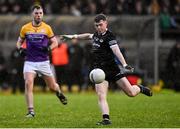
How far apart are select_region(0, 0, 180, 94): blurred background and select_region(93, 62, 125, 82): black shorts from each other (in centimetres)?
1630

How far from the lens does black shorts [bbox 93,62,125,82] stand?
15.7 metres

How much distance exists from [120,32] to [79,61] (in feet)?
7.59

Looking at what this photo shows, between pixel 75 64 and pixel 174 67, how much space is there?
4.47 meters

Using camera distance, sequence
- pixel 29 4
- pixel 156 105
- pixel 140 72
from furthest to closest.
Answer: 1. pixel 29 4
2. pixel 140 72
3. pixel 156 105

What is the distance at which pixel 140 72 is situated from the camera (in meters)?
32.6

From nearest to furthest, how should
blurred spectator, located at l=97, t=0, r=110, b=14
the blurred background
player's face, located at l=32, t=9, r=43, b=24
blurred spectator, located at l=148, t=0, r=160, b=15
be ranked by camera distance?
player's face, located at l=32, t=9, r=43, b=24
the blurred background
blurred spectator, located at l=97, t=0, r=110, b=14
blurred spectator, located at l=148, t=0, r=160, b=15

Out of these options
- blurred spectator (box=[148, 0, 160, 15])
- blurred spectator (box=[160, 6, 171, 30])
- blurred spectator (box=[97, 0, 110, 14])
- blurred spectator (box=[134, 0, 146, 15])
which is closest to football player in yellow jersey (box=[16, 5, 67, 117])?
blurred spectator (box=[160, 6, 171, 30])

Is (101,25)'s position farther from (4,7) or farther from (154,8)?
(4,7)

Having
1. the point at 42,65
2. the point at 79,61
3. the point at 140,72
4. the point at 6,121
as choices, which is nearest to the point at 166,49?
the point at 140,72

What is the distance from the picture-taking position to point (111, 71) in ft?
Result: 51.6

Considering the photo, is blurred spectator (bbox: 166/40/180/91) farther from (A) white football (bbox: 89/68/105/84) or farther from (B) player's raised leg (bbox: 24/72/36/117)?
(A) white football (bbox: 89/68/105/84)

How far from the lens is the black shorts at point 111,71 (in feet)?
51.5

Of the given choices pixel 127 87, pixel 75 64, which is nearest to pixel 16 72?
pixel 75 64

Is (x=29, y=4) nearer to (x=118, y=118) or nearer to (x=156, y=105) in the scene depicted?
(x=156, y=105)
